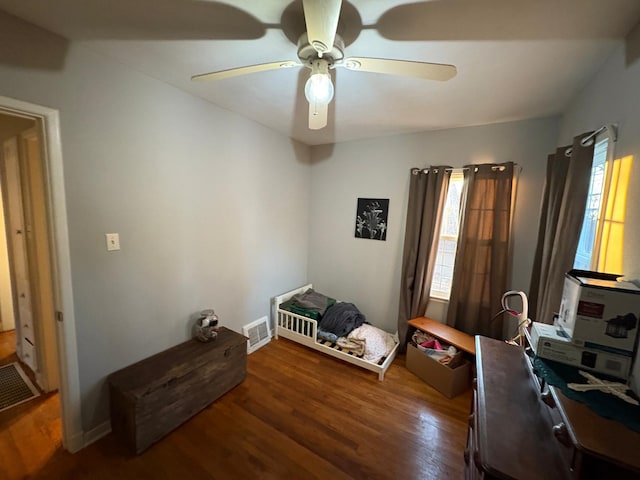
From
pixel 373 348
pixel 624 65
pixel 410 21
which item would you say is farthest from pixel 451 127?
pixel 373 348

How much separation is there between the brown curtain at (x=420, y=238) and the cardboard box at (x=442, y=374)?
36 centimetres

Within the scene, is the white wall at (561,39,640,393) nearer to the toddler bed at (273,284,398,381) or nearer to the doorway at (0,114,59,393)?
the toddler bed at (273,284,398,381)

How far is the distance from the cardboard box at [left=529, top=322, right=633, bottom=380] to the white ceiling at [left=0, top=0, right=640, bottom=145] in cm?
135

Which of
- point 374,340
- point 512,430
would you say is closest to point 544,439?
point 512,430

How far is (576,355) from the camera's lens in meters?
0.97

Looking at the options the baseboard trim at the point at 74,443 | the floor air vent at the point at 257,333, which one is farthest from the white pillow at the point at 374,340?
the baseboard trim at the point at 74,443

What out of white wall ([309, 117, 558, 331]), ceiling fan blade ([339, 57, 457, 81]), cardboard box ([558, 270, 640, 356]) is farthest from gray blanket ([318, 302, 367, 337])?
ceiling fan blade ([339, 57, 457, 81])

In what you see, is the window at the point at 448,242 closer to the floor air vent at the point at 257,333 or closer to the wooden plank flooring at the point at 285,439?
the wooden plank flooring at the point at 285,439

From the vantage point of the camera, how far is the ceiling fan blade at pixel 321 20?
2.61 feet

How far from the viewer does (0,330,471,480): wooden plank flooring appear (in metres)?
1.50

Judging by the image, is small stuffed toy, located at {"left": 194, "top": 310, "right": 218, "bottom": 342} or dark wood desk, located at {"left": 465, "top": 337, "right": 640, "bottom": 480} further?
small stuffed toy, located at {"left": 194, "top": 310, "right": 218, "bottom": 342}

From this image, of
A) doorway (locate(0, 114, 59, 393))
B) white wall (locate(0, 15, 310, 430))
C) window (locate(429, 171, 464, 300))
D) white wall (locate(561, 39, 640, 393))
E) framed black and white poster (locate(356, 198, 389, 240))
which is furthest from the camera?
framed black and white poster (locate(356, 198, 389, 240))

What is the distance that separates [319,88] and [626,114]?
1412mm

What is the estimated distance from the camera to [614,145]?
3.94 ft
